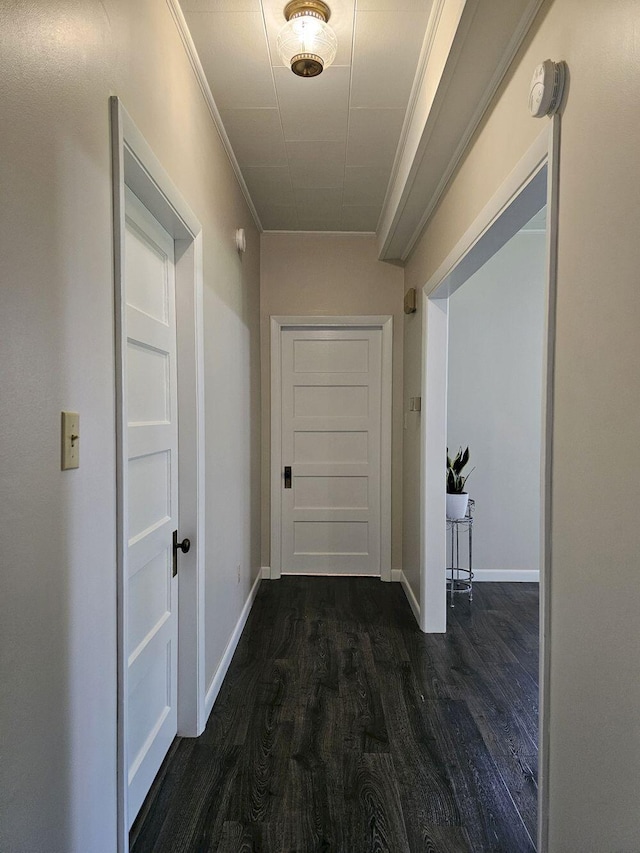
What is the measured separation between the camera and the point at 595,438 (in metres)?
1.10

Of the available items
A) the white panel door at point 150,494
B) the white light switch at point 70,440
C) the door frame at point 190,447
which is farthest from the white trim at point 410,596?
the white light switch at point 70,440

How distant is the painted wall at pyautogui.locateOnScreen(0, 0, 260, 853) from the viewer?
2.72 feet

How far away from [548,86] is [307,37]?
88 cm

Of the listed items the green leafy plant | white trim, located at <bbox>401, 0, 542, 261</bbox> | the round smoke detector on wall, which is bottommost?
the green leafy plant

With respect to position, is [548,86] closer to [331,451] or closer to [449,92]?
[449,92]

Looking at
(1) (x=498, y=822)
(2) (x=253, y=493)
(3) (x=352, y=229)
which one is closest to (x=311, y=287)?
(3) (x=352, y=229)

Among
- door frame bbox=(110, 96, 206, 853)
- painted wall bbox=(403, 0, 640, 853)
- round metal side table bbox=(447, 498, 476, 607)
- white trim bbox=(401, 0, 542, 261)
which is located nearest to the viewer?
painted wall bbox=(403, 0, 640, 853)

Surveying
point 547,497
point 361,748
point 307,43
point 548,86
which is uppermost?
point 307,43

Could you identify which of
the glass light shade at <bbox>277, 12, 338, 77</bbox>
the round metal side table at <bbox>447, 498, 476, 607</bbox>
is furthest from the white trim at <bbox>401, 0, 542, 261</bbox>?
the round metal side table at <bbox>447, 498, 476, 607</bbox>

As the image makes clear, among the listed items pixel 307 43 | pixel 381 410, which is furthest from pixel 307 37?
pixel 381 410

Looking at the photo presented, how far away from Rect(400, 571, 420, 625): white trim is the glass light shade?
9.42 feet

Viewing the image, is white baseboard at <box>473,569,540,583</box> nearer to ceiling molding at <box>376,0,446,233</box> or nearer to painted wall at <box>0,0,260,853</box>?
ceiling molding at <box>376,0,446,233</box>

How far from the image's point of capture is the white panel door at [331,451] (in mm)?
4074

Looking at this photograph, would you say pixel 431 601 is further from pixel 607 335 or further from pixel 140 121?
pixel 140 121
